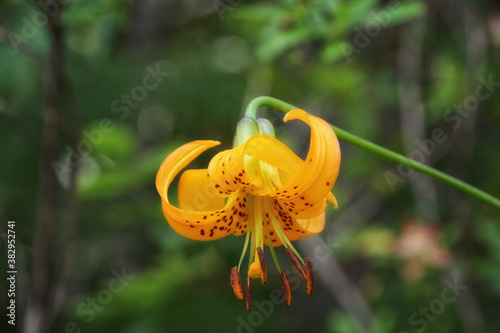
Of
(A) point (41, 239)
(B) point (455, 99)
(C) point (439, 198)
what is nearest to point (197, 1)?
(B) point (455, 99)

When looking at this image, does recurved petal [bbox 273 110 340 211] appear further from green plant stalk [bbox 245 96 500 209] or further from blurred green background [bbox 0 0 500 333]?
blurred green background [bbox 0 0 500 333]

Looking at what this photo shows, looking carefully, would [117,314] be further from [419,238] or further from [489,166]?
[489,166]

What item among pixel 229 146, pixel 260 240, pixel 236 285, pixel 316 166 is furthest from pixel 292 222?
pixel 229 146
